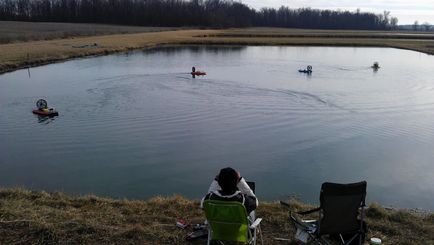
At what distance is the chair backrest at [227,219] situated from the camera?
467 cm

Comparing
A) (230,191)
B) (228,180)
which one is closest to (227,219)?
(230,191)

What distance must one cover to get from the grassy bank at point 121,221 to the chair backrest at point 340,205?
78 centimetres

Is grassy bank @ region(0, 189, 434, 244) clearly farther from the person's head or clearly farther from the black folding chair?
the person's head

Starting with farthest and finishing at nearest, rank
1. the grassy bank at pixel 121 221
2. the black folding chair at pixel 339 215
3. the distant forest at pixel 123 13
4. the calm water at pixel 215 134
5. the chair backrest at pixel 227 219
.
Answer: the distant forest at pixel 123 13 → the calm water at pixel 215 134 → the grassy bank at pixel 121 221 → the black folding chair at pixel 339 215 → the chair backrest at pixel 227 219

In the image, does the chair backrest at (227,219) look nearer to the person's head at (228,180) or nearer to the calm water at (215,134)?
the person's head at (228,180)

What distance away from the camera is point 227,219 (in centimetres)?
477

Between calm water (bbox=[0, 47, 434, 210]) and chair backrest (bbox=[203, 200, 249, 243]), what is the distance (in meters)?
4.12

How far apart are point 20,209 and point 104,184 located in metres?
3.31

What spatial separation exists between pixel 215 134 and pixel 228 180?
9395 millimetres

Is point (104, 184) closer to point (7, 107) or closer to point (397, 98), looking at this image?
point (7, 107)

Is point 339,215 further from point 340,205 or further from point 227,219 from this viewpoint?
point 227,219

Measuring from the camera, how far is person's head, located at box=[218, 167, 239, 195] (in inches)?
188

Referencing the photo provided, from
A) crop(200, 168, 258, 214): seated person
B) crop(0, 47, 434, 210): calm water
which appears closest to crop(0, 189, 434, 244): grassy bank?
crop(200, 168, 258, 214): seated person

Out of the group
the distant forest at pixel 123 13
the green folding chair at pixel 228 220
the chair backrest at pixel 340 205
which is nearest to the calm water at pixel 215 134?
the chair backrest at pixel 340 205
